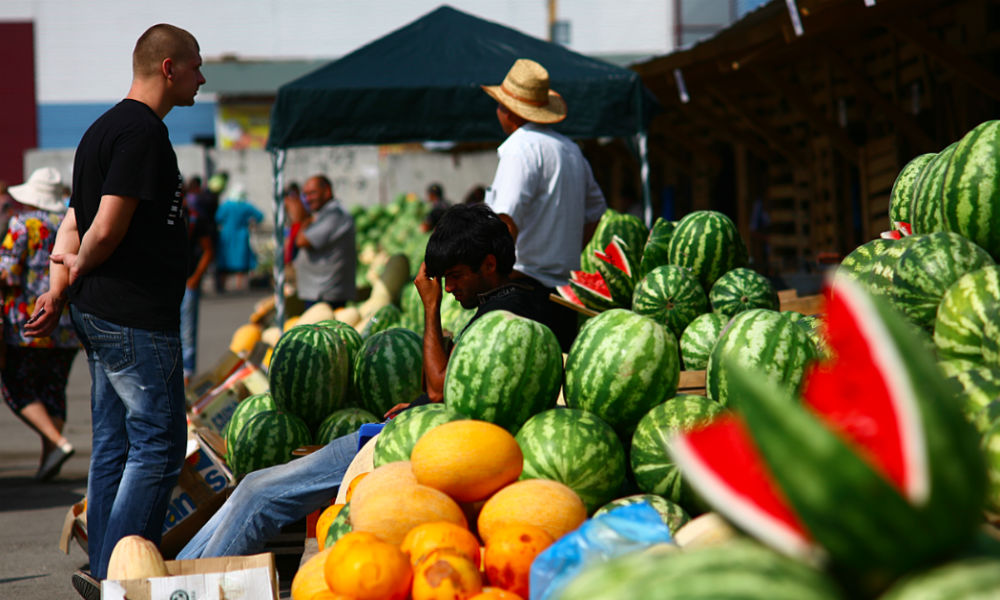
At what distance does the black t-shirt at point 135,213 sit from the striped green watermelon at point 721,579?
8.83 feet

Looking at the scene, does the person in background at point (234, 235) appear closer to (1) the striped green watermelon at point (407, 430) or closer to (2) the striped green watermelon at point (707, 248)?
(2) the striped green watermelon at point (707, 248)

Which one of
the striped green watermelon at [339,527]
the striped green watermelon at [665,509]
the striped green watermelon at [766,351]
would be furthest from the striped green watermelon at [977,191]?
the striped green watermelon at [339,527]

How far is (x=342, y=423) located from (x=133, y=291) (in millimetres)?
1290

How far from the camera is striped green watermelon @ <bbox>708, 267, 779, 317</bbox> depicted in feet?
14.2

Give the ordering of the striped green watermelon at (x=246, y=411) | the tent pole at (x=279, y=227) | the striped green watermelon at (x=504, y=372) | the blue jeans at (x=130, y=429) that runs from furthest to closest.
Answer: the tent pole at (x=279, y=227) < the striped green watermelon at (x=246, y=411) < the blue jeans at (x=130, y=429) < the striped green watermelon at (x=504, y=372)

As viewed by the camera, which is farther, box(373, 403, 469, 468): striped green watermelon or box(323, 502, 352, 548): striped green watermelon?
box(373, 403, 469, 468): striped green watermelon

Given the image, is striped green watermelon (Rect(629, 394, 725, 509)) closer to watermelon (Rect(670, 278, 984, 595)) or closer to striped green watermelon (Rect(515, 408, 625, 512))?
striped green watermelon (Rect(515, 408, 625, 512))

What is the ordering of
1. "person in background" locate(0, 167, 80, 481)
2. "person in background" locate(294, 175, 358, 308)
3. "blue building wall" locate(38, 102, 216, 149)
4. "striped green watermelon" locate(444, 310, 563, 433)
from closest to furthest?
"striped green watermelon" locate(444, 310, 563, 433) < "person in background" locate(0, 167, 80, 481) < "person in background" locate(294, 175, 358, 308) < "blue building wall" locate(38, 102, 216, 149)

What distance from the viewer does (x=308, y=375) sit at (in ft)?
14.9

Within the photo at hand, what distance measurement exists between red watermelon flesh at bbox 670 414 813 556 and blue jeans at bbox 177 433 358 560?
2488 mm

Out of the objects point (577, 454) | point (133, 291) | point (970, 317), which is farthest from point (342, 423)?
point (970, 317)

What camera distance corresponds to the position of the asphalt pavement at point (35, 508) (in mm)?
4424

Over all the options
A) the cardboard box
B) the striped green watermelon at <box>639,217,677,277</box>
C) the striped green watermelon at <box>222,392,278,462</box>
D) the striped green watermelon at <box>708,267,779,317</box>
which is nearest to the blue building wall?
the striped green watermelon at <box>222,392,278,462</box>

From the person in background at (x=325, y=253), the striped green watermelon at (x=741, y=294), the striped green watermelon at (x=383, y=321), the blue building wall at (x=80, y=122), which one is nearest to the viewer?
the striped green watermelon at (x=741, y=294)
